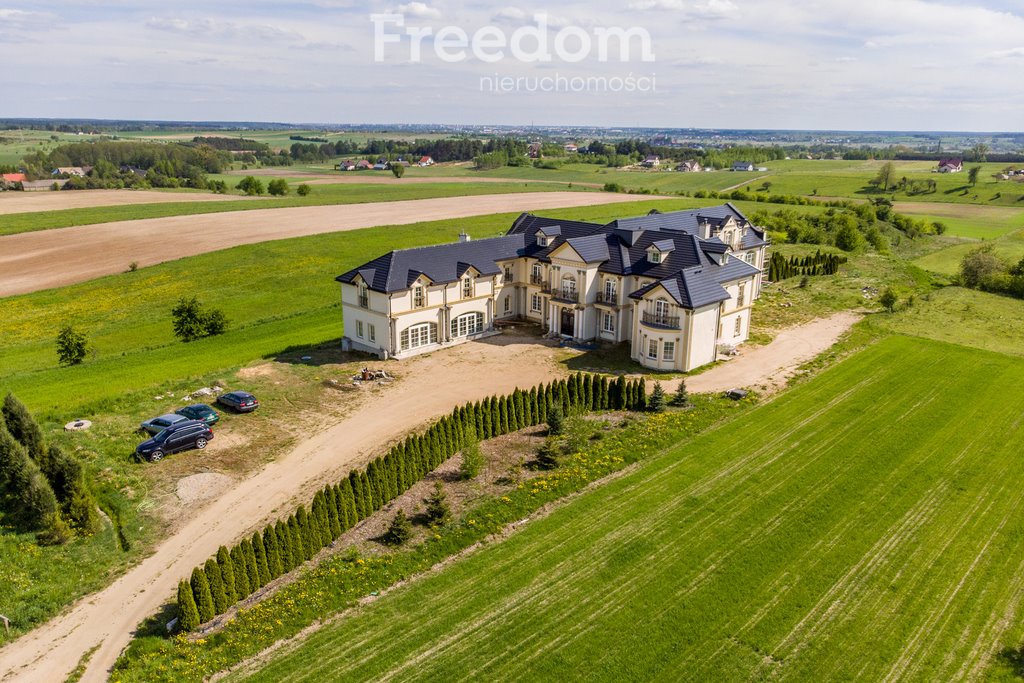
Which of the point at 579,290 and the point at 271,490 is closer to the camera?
the point at 271,490

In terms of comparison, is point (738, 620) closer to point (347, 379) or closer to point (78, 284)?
point (347, 379)

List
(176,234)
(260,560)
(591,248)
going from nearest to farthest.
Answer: (260,560)
(591,248)
(176,234)

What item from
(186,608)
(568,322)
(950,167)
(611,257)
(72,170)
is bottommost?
(186,608)

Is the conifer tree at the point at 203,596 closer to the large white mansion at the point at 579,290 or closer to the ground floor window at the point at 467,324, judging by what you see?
the large white mansion at the point at 579,290

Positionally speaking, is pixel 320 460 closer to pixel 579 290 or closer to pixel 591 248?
pixel 579 290

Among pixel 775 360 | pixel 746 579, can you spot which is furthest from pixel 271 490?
pixel 775 360

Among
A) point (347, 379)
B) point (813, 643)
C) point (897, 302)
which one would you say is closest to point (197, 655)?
point (813, 643)

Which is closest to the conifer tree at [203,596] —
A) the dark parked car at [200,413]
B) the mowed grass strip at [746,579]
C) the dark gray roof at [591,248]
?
the mowed grass strip at [746,579]
